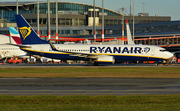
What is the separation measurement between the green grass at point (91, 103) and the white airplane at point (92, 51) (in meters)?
33.0

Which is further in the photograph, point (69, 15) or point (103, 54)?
point (69, 15)

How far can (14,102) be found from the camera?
18.1m

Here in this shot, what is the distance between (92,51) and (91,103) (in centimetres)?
3622

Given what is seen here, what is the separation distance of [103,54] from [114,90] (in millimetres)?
29819

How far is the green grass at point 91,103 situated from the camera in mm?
15711

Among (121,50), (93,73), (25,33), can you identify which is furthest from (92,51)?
(93,73)

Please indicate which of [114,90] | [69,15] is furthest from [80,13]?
[114,90]

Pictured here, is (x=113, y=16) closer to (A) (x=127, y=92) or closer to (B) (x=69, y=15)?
(B) (x=69, y=15)

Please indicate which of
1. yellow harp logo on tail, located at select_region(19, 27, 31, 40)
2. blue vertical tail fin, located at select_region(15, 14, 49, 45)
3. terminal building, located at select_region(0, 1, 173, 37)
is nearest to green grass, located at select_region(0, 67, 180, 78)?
blue vertical tail fin, located at select_region(15, 14, 49, 45)

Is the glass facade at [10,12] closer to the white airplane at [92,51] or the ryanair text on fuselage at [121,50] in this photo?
the white airplane at [92,51]

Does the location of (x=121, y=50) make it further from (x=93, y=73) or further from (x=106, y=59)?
(x=93, y=73)

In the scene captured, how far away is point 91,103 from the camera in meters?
17.7

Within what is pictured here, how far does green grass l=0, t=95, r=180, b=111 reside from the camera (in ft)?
51.5

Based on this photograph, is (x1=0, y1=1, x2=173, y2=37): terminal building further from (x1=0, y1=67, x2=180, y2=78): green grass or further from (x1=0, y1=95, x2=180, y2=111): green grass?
(x1=0, y1=95, x2=180, y2=111): green grass
